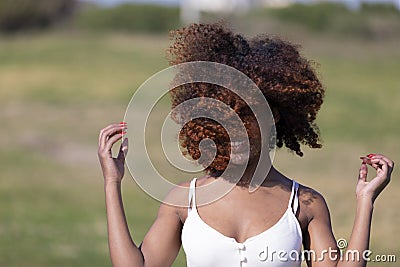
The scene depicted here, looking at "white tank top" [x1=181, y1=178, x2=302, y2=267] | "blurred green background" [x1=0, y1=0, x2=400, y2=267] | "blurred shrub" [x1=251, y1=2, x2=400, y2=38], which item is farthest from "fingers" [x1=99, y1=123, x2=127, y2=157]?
"blurred shrub" [x1=251, y1=2, x2=400, y2=38]

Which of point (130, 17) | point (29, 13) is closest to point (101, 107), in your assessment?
point (29, 13)

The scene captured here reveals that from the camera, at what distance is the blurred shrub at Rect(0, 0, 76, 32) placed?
50750mm

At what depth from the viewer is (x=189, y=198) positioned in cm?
311

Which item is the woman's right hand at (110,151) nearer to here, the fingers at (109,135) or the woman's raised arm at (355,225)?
the fingers at (109,135)

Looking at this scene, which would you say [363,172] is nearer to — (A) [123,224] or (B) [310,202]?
(B) [310,202]

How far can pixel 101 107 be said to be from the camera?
25.8 metres

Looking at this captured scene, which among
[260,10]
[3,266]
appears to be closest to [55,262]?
[3,266]

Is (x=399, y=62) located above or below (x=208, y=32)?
above

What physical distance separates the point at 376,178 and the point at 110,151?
2.78 ft

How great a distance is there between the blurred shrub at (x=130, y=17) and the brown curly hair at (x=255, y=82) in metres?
47.8

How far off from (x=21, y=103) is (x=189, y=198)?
77.3 feet

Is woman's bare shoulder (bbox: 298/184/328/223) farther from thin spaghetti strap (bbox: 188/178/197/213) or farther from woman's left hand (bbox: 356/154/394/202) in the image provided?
thin spaghetti strap (bbox: 188/178/197/213)

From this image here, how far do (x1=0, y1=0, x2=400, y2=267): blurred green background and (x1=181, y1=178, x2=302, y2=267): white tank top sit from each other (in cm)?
76

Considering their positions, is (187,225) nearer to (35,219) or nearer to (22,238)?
(22,238)
